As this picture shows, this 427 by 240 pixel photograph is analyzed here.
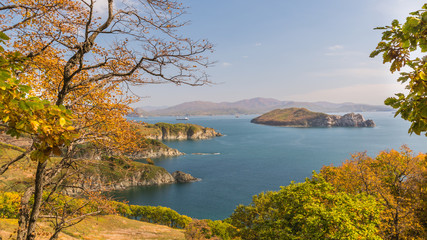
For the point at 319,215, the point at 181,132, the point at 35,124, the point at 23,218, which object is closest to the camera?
the point at 35,124

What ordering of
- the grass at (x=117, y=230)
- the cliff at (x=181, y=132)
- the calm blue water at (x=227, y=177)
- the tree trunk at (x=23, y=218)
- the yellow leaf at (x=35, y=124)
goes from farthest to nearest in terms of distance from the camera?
the cliff at (x=181, y=132) → the calm blue water at (x=227, y=177) → the grass at (x=117, y=230) → the tree trunk at (x=23, y=218) → the yellow leaf at (x=35, y=124)

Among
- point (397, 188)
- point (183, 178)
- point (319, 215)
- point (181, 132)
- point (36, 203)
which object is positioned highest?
point (36, 203)

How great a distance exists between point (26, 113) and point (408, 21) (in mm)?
6460

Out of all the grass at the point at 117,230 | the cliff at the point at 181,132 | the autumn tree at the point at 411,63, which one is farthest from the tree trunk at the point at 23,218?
the cliff at the point at 181,132

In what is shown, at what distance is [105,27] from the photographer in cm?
A: 855

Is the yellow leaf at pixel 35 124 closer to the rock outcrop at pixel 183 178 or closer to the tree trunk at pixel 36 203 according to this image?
Result: the tree trunk at pixel 36 203

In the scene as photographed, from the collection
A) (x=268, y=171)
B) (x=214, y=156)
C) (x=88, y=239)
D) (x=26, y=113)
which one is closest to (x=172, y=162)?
(x=214, y=156)

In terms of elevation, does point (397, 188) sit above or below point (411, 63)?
below

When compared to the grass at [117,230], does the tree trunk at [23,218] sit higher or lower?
higher

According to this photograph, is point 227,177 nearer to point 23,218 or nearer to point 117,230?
point 117,230

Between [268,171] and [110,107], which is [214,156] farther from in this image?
[110,107]

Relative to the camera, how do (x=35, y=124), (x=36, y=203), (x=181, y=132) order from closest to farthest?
(x=35, y=124)
(x=36, y=203)
(x=181, y=132)

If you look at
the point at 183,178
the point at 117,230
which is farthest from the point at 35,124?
the point at 183,178

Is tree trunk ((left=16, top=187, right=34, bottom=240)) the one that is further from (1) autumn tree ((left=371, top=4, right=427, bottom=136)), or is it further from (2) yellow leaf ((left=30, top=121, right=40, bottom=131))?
(1) autumn tree ((left=371, top=4, right=427, bottom=136))
